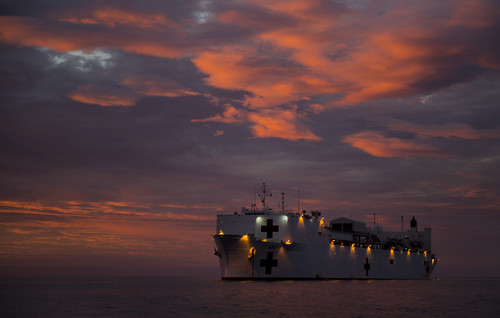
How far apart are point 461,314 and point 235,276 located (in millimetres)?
25609

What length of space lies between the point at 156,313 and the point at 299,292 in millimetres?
17764

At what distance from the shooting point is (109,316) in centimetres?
3612

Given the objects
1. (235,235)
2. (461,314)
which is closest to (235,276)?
(235,235)

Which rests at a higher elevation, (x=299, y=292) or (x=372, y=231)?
(x=372, y=231)

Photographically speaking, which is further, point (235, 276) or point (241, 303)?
point (235, 276)

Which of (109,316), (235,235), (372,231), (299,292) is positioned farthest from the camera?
(372,231)

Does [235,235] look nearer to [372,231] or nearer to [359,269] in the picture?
[359,269]

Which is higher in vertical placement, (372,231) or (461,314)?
(372,231)

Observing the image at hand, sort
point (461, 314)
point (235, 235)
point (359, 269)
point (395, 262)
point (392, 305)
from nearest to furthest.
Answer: point (461, 314) < point (392, 305) < point (235, 235) < point (359, 269) < point (395, 262)

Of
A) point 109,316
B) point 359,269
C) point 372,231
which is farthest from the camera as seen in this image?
point 372,231

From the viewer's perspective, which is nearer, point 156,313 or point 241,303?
point 156,313

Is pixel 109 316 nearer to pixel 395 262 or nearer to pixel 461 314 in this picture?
pixel 461 314

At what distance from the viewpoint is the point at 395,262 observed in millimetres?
90938

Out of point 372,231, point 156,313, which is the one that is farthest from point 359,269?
point 156,313
